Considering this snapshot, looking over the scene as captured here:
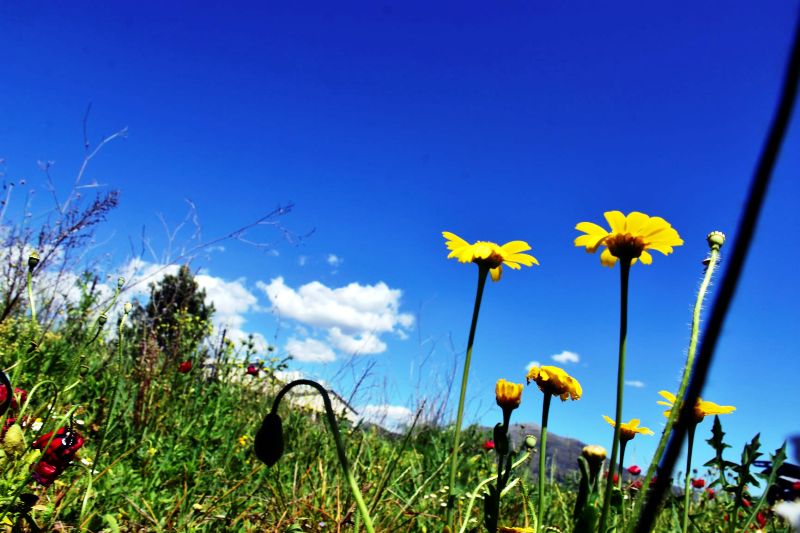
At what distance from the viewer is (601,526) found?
1113mm

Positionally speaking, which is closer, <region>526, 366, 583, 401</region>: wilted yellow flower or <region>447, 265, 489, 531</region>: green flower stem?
<region>447, 265, 489, 531</region>: green flower stem

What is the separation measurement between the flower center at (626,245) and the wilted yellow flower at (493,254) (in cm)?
25

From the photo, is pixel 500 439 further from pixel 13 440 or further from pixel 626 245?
pixel 13 440

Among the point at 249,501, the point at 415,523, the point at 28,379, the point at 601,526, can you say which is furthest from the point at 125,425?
the point at 601,526

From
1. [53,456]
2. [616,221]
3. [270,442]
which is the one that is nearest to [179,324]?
[53,456]

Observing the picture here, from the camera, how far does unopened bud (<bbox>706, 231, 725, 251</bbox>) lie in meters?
1.25

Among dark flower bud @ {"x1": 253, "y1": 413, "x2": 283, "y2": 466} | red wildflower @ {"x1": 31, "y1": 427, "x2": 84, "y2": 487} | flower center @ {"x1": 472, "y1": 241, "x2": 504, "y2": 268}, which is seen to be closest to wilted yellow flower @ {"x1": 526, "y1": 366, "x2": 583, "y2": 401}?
flower center @ {"x1": 472, "y1": 241, "x2": 504, "y2": 268}

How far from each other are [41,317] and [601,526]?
567 cm

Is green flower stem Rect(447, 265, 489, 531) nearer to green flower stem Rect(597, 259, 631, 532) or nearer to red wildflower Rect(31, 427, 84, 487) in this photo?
green flower stem Rect(597, 259, 631, 532)

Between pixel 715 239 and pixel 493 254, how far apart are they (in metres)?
0.50

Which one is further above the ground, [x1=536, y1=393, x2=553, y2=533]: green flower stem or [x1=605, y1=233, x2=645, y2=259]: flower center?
[x1=605, y1=233, x2=645, y2=259]: flower center

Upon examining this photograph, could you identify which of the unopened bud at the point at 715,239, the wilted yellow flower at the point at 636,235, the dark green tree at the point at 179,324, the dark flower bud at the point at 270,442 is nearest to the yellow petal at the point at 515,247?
the wilted yellow flower at the point at 636,235

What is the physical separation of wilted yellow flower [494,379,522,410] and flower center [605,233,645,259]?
482 millimetres

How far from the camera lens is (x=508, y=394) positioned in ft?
5.03
